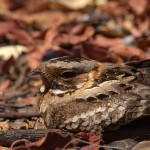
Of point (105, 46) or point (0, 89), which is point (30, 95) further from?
point (105, 46)

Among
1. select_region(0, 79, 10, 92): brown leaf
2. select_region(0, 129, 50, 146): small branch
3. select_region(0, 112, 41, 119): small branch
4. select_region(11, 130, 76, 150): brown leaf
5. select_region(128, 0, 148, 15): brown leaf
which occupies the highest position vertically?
select_region(128, 0, 148, 15): brown leaf

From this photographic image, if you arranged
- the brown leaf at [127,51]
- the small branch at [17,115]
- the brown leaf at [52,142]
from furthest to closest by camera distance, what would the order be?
the brown leaf at [127,51] → the small branch at [17,115] → the brown leaf at [52,142]

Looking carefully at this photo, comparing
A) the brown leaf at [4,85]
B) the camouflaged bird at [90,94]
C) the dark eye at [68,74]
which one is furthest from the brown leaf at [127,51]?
the dark eye at [68,74]

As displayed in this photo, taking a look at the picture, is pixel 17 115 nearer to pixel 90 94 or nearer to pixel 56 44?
pixel 90 94

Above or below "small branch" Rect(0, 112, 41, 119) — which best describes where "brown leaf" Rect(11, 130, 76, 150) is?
below

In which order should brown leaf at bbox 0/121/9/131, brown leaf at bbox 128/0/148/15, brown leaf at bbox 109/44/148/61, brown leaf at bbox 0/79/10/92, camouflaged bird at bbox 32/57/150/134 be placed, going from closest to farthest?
1. camouflaged bird at bbox 32/57/150/134
2. brown leaf at bbox 0/121/9/131
3. brown leaf at bbox 0/79/10/92
4. brown leaf at bbox 109/44/148/61
5. brown leaf at bbox 128/0/148/15

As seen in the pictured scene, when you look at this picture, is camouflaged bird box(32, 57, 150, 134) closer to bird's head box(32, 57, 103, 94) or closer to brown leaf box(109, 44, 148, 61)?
bird's head box(32, 57, 103, 94)

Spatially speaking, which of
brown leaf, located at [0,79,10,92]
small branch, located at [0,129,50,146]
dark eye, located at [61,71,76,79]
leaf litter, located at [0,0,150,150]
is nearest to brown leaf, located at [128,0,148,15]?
leaf litter, located at [0,0,150,150]

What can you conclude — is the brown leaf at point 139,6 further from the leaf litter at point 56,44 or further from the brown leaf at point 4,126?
the brown leaf at point 4,126
